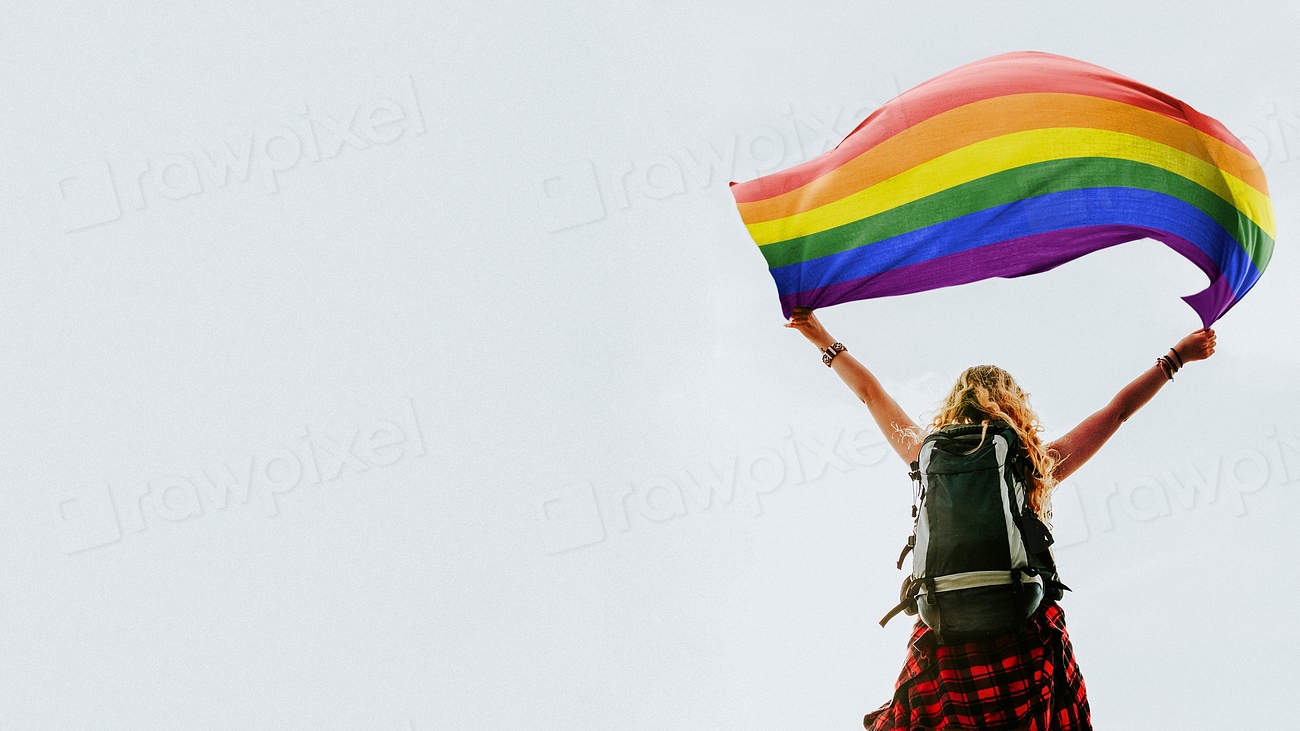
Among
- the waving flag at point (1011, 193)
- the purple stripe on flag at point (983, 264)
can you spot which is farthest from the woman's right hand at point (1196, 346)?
the purple stripe on flag at point (983, 264)

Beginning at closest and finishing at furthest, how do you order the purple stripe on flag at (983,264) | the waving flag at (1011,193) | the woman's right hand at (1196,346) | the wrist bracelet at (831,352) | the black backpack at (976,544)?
the black backpack at (976,544) → the woman's right hand at (1196,346) → the wrist bracelet at (831,352) → the waving flag at (1011,193) → the purple stripe on flag at (983,264)

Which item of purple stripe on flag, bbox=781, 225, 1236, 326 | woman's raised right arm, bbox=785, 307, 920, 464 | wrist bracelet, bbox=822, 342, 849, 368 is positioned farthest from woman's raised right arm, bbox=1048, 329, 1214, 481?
wrist bracelet, bbox=822, 342, 849, 368

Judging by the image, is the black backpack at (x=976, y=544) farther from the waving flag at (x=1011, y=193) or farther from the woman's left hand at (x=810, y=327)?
the waving flag at (x=1011, y=193)

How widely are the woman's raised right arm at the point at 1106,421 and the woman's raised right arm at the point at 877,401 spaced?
0.62m

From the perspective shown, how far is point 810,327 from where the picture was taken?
20.1 ft

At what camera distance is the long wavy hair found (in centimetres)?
494

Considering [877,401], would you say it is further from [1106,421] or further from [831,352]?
[1106,421]

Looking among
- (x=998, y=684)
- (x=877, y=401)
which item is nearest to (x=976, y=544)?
(x=998, y=684)

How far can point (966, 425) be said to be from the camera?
196 inches

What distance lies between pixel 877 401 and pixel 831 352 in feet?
1.51

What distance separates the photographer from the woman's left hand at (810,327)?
5.94 metres

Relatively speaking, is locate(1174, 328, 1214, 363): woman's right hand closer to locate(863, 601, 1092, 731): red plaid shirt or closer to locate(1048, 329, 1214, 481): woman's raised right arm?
locate(1048, 329, 1214, 481): woman's raised right arm

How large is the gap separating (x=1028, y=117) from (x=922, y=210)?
32.8 inches

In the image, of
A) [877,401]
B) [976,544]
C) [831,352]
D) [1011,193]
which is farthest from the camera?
[1011,193]
